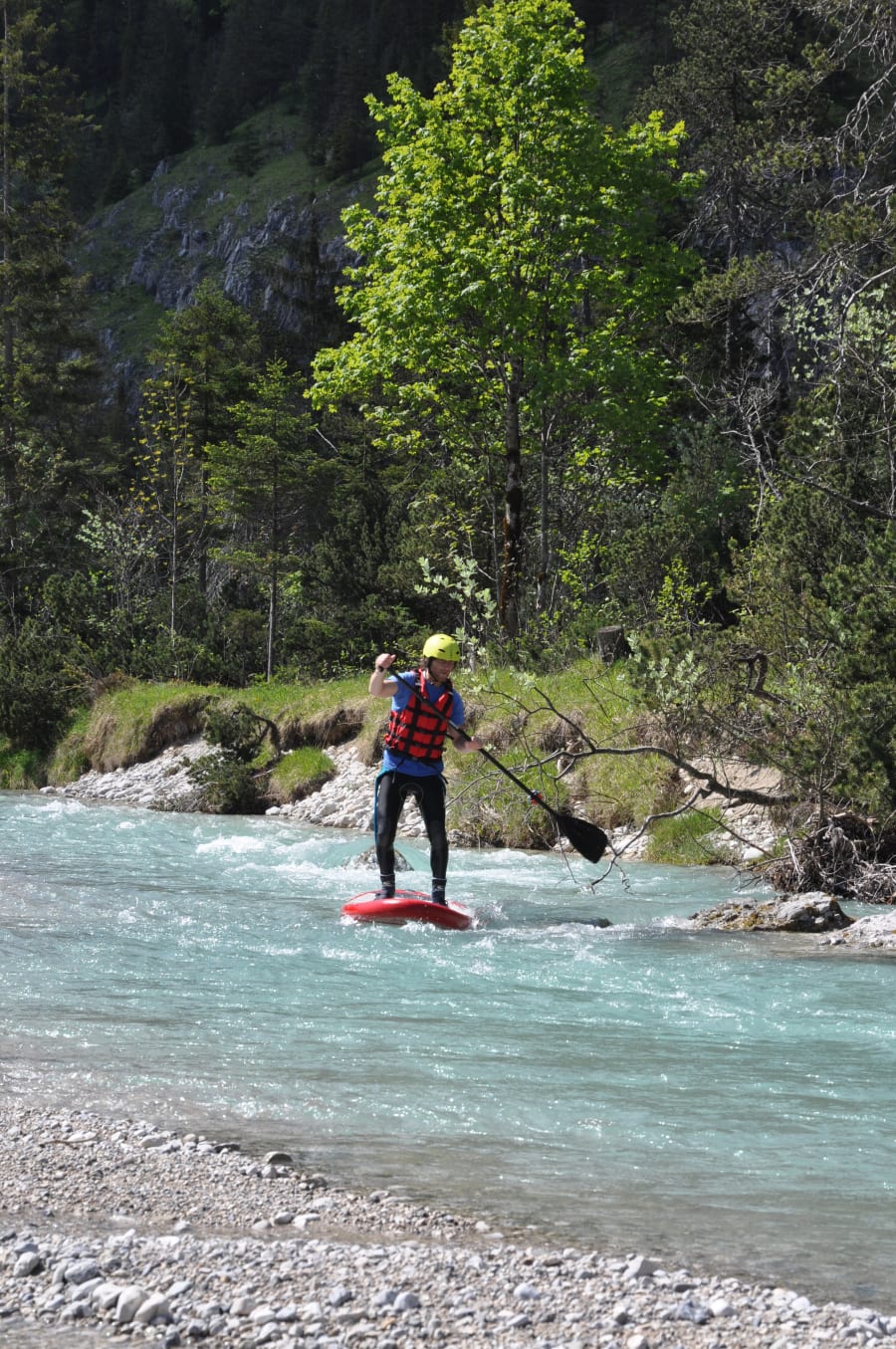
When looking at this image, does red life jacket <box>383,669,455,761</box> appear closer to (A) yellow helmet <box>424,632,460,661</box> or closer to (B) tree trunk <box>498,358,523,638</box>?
(A) yellow helmet <box>424,632,460,661</box>

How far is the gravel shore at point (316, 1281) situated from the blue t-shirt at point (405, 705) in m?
5.93

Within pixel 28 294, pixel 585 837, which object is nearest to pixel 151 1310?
pixel 585 837

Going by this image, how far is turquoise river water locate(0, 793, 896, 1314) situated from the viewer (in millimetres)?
4414

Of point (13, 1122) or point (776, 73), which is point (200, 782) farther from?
point (13, 1122)

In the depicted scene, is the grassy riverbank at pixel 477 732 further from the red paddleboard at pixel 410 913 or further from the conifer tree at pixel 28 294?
the conifer tree at pixel 28 294

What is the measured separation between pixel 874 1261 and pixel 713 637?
8.55m

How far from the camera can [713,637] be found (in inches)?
478

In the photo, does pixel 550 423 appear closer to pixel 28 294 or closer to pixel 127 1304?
pixel 127 1304

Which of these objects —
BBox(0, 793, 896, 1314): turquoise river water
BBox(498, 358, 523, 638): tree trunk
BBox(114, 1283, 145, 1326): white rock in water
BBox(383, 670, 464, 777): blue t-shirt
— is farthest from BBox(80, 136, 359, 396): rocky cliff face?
BBox(114, 1283, 145, 1326): white rock in water

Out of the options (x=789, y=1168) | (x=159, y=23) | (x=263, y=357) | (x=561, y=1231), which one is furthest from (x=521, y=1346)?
(x=159, y=23)

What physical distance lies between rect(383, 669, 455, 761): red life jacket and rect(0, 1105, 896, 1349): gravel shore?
5912 mm

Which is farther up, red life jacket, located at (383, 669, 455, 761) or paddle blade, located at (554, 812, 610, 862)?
red life jacket, located at (383, 669, 455, 761)

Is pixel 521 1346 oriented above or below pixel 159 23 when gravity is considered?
below

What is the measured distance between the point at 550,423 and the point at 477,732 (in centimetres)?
659
